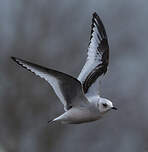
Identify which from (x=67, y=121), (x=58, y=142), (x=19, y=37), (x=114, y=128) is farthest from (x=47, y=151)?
(x=67, y=121)

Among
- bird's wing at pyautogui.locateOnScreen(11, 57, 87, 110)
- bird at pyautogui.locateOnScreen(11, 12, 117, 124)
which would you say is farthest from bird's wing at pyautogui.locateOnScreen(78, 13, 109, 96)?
bird's wing at pyautogui.locateOnScreen(11, 57, 87, 110)

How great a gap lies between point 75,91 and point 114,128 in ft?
14.2

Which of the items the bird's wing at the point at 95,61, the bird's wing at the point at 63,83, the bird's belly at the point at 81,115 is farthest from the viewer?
the bird's wing at the point at 95,61

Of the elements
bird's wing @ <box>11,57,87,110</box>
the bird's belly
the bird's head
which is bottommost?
the bird's belly

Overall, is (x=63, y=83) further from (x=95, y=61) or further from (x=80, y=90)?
(x=95, y=61)

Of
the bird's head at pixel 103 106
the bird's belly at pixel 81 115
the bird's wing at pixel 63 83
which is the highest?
the bird's wing at pixel 63 83

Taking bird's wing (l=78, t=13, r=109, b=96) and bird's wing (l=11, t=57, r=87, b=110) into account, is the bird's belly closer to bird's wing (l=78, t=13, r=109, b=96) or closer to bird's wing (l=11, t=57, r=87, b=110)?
bird's wing (l=11, t=57, r=87, b=110)

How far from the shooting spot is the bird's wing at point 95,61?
16.5 feet

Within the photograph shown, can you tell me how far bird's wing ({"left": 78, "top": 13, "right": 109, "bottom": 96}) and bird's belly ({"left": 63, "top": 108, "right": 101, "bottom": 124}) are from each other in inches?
7.0

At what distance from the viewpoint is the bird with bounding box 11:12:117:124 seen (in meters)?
4.64

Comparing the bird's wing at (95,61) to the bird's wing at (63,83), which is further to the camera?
the bird's wing at (95,61)

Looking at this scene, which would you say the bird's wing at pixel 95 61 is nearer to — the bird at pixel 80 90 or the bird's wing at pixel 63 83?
the bird at pixel 80 90

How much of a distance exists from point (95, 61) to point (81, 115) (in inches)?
21.0

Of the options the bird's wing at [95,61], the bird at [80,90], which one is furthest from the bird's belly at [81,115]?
the bird's wing at [95,61]
